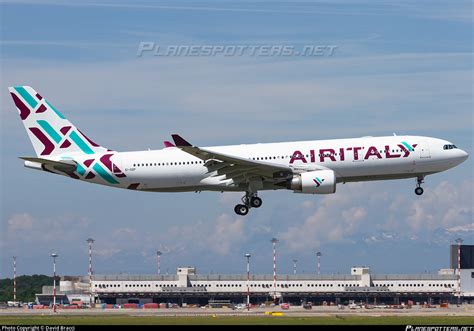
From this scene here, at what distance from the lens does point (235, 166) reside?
261 ft

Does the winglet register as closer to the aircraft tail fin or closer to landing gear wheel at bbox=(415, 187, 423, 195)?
the aircraft tail fin

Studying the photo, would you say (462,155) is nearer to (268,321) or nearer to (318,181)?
(318,181)

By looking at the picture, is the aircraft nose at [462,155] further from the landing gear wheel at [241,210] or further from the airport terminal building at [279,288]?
the airport terminal building at [279,288]

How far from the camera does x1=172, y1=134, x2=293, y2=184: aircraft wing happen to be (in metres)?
77.1

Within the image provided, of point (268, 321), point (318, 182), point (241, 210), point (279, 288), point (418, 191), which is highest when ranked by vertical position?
point (318, 182)

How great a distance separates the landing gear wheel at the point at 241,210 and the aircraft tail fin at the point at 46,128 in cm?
1210

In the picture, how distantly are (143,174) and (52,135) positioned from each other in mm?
10086

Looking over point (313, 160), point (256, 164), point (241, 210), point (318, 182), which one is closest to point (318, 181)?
point (318, 182)

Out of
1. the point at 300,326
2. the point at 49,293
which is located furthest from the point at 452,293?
the point at 300,326

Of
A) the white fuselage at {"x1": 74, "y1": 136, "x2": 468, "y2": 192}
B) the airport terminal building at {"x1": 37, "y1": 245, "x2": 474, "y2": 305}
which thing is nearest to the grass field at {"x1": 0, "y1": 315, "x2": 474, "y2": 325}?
the white fuselage at {"x1": 74, "y1": 136, "x2": 468, "y2": 192}

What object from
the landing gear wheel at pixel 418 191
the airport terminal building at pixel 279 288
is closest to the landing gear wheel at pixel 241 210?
the landing gear wheel at pixel 418 191

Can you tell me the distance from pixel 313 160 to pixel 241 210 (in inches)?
295

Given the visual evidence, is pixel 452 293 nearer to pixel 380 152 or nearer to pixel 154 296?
pixel 154 296

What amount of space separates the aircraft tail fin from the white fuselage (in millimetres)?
4206
